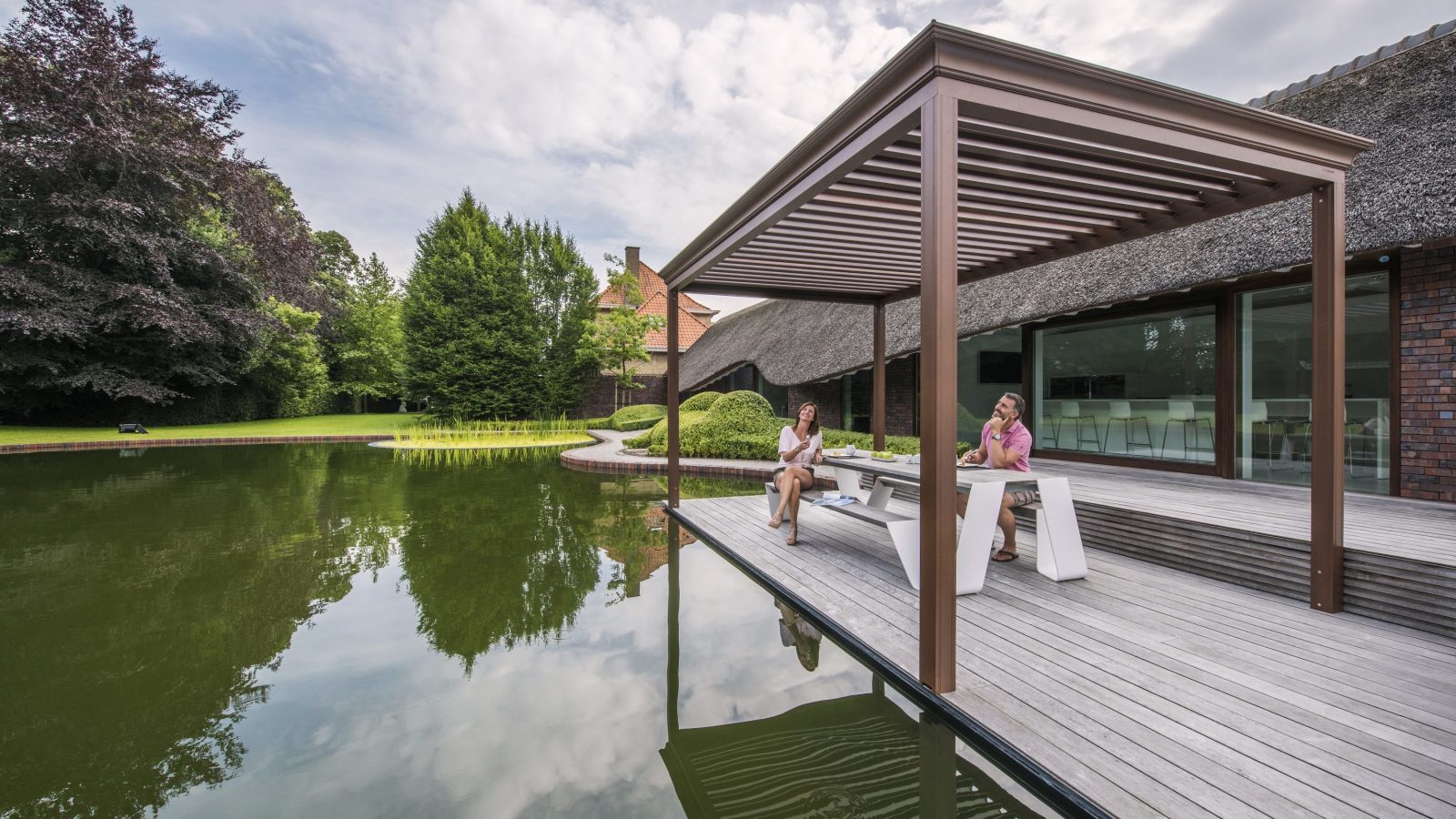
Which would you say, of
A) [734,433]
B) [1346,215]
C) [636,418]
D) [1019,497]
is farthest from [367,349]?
[1346,215]

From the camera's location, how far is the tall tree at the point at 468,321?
20.0 m

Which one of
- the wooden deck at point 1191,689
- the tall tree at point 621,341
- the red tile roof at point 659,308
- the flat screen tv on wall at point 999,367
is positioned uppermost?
the red tile roof at point 659,308

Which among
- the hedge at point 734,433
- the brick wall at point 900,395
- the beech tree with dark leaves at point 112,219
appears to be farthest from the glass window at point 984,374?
the beech tree with dark leaves at point 112,219

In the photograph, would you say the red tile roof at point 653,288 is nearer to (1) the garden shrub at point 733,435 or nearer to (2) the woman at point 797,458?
(1) the garden shrub at point 733,435

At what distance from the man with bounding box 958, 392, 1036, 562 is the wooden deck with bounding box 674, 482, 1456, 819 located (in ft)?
1.22

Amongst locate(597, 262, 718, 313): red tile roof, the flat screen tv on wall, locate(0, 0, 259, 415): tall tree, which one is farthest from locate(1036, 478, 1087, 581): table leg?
locate(0, 0, 259, 415): tall tree

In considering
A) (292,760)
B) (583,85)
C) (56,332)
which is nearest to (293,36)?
(583,85)

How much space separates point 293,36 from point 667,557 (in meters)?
16.8

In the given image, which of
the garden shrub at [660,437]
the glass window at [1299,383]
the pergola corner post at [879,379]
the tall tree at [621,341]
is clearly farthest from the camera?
the tall tree at [621,341]

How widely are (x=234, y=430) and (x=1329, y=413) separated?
80.3ft

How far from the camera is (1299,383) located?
6.04 meters

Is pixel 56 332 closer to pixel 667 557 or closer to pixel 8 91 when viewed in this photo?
pixel 8 91

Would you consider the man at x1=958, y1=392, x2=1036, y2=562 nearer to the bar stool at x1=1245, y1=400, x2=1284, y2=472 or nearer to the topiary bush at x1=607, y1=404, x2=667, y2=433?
the bar stool at x1=1245, y1=400, x2=1284, y2=472

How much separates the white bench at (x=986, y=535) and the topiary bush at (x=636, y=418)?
14.5 meters
